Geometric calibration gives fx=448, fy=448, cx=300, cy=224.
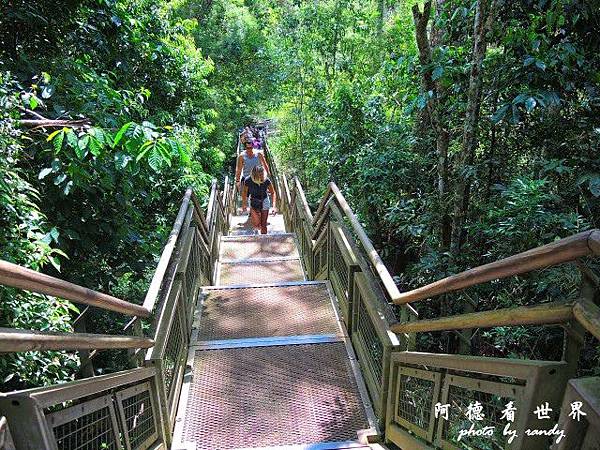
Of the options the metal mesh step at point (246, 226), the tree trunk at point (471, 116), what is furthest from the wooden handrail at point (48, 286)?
the metal mesh step at point (246, 226)

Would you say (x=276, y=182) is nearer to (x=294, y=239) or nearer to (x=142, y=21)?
(x=294, y=239)

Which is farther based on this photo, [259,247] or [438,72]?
[259,247]

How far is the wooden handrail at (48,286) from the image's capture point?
4.56 feet

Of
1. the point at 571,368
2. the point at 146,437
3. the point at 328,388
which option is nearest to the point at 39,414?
the point at 146,437

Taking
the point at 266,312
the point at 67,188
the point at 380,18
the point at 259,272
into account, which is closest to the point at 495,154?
the point at 266,312

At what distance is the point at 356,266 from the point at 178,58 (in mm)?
4891

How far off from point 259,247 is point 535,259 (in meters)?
5.90

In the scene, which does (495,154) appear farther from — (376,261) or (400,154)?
(376,261)

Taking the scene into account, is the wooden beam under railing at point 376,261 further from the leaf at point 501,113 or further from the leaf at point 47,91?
the leaf at point 47,91

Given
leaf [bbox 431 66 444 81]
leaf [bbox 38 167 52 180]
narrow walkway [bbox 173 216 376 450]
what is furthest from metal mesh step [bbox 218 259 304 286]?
leaf [bbox 431 66 444 81]

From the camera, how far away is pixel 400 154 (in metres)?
4.84

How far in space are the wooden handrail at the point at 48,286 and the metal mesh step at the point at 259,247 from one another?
4755 mm

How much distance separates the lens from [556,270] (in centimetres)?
275

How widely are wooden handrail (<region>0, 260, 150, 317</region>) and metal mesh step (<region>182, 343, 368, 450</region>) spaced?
1115mm
